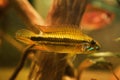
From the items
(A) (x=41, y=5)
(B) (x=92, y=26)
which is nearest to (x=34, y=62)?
(A) (x=41, y=5)

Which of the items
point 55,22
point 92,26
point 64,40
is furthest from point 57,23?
point 92,26

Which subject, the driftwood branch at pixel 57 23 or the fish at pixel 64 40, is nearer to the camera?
the fish at pixel 64 40

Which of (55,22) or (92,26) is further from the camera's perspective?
(92,26)

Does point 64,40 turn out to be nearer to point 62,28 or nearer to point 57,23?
point 62,28

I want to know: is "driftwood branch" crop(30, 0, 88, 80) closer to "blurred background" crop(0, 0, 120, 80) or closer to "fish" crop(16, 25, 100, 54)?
"fish" crop(16, 25, 100, 54)

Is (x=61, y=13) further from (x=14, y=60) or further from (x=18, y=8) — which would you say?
(x=14, y=60)

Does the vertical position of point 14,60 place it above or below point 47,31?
above

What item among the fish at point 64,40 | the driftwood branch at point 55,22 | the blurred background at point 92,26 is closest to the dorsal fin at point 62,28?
the fish at point 64,40

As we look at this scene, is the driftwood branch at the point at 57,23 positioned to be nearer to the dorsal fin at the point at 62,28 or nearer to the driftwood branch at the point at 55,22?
the driftwood branch at the point at 55,22

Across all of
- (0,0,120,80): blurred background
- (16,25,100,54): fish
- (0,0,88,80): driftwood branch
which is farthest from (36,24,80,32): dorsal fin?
(0,0,120,80): blurred background

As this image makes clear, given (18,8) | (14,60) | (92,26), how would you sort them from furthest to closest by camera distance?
1. (14,60)
2. (92,26)
3. (18,8)

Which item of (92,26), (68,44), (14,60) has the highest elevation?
(92,26)
